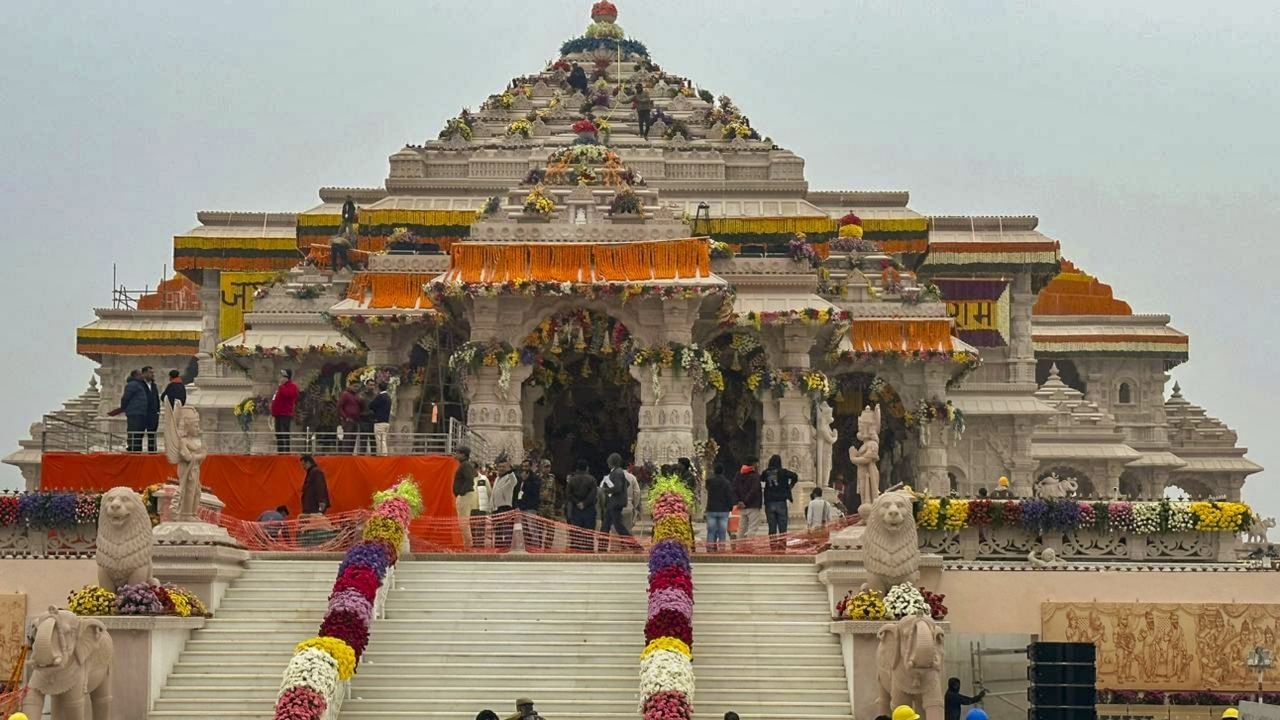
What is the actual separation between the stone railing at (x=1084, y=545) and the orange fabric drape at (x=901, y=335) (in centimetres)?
1864

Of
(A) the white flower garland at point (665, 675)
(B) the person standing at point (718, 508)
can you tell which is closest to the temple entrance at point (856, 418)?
(B) the person standing at point (718, 508)

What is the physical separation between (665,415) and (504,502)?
6.12m

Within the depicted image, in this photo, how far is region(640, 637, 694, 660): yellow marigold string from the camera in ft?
99.3

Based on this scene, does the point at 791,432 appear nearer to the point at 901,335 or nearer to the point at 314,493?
the point at 901,335

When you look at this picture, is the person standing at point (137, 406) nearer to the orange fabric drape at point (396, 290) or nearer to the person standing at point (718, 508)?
the orange fabric drape at point (396, 290)

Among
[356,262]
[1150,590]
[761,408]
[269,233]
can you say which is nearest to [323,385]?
[356,262]

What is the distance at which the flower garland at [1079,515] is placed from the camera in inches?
1388

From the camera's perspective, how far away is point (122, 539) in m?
31.1

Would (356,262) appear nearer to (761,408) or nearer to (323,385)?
(323,385)

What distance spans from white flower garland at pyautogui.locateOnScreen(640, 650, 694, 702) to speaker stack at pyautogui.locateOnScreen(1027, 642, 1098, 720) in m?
8.53

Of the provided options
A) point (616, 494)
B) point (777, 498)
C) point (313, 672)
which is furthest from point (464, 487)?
point (313, 672)

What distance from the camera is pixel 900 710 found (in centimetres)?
2545

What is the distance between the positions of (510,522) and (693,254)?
30.9 ft

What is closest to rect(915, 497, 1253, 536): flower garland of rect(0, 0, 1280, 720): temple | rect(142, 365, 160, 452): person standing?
rect(0, 0, 1280, 720): temple
